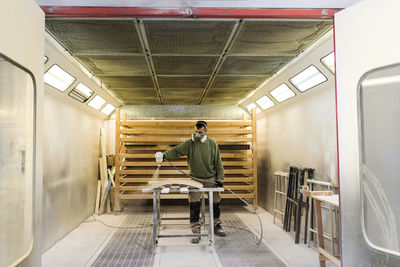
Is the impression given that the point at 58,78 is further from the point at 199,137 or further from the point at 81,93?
the point at 199,137

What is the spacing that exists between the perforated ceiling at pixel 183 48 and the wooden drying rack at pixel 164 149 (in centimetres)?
127

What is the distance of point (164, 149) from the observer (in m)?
6.68

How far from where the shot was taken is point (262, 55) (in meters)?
3.88

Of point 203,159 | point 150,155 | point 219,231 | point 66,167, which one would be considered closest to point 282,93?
point 203,159

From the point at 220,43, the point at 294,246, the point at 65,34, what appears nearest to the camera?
the point at 65,34

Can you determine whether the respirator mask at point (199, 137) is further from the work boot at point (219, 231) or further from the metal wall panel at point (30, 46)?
the metal wall panel at point (30, 46)

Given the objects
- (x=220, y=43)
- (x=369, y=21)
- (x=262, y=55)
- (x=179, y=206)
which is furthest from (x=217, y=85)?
(x=369, y=21)

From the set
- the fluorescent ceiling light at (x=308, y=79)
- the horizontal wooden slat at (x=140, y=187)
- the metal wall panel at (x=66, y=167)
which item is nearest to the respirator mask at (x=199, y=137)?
the fluorescent ceiling light at (x=308, y=79)

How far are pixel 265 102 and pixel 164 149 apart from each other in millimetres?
2517

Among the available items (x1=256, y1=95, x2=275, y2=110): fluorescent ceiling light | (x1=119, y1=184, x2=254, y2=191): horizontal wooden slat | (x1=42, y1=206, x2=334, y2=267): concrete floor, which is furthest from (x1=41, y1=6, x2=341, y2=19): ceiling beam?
(x1=119, y1=184, x2=254, y2=191): horizontal wooden slat

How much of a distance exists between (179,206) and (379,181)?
5771 mm

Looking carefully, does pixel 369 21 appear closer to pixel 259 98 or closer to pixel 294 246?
pixel 294 246

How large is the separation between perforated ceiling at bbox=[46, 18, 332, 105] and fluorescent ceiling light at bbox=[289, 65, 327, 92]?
0.33m

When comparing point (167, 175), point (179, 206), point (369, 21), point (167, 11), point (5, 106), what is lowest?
point (179, 206)
